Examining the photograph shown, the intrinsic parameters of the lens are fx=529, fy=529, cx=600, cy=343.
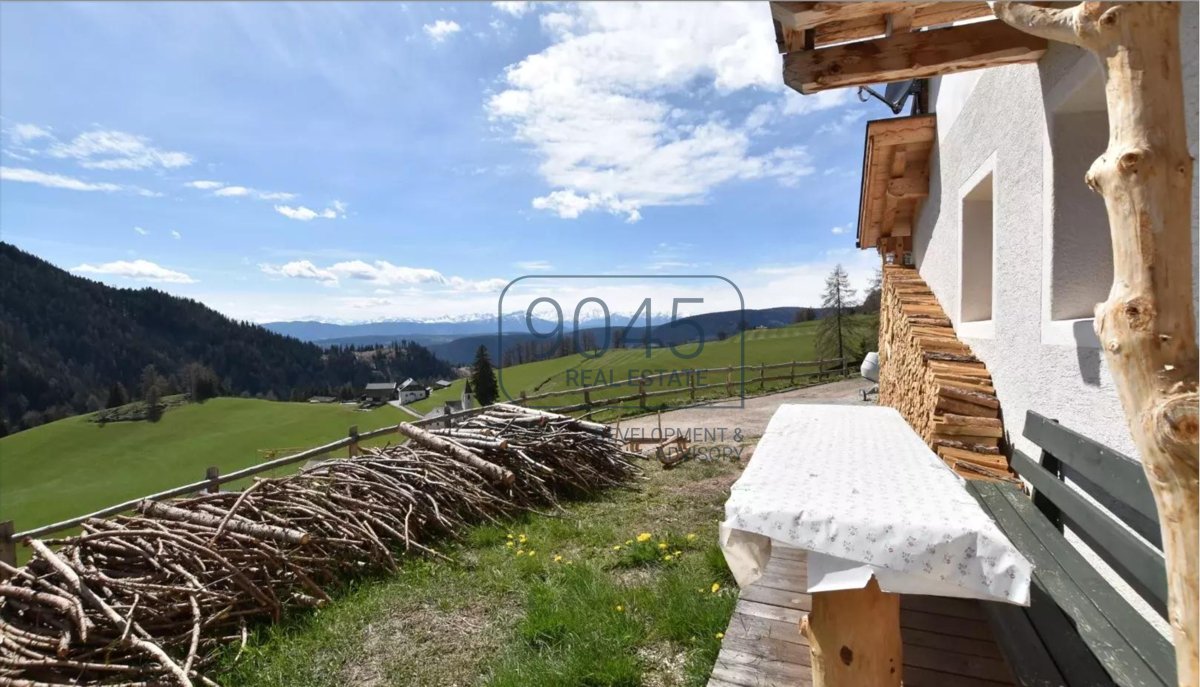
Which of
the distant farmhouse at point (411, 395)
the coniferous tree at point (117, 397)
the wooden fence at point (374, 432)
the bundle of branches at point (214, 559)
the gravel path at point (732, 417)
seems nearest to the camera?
the bundle of branches at point (214, 559)

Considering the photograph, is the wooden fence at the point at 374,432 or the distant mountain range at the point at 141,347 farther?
the distant mountain range at the point at 141,347

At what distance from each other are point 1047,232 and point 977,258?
2.07 meters

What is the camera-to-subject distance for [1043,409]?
2.82 metres

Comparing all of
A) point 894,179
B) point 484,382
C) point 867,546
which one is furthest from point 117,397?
point 867,546

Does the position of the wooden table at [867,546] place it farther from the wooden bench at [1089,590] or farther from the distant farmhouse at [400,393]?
the distant farmhouse at [400,393]

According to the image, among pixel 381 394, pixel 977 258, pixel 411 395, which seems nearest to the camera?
pixel 977 258

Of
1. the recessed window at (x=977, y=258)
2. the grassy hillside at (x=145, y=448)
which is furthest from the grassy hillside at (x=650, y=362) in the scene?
the grassy hillside at (x=145, y=448)

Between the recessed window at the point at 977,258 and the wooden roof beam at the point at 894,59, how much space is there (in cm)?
→ 183

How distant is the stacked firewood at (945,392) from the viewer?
3472 millimetres

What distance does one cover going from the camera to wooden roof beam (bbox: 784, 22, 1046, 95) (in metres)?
2.94

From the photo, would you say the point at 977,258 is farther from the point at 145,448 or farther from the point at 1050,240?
the point at 145,448

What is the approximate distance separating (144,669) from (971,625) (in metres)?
4.41

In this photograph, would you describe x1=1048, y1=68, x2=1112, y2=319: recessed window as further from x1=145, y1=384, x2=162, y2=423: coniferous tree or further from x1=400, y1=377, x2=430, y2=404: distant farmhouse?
x1=145, y1=384, x2=162, y2=423: coniferous tree

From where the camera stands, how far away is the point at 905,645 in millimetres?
2275
